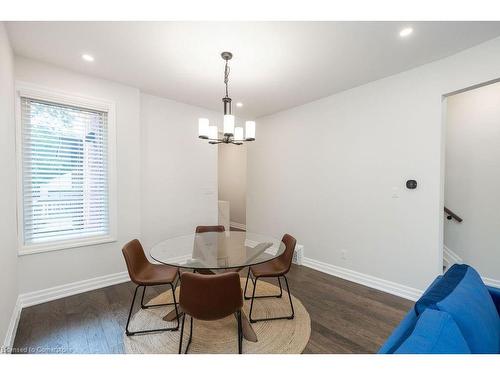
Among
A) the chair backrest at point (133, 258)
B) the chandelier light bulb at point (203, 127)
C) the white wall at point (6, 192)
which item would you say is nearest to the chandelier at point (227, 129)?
the chandelier light bulb at point (203, 127)

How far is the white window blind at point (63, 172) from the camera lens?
2363 mm

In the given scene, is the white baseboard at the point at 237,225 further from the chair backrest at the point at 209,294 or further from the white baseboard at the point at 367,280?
the chair backrest at the point at 209,294

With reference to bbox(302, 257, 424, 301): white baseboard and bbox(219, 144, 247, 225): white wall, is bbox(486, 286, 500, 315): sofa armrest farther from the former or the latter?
bbox(219, 144, 247, 225): white wall

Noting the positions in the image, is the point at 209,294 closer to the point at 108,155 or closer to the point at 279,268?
the point at 279,268

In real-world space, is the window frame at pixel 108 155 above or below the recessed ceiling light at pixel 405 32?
below

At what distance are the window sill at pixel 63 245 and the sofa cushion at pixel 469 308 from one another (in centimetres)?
319

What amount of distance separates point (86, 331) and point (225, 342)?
4.03ft

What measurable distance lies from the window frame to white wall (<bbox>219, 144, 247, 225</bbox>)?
3610 millimetres

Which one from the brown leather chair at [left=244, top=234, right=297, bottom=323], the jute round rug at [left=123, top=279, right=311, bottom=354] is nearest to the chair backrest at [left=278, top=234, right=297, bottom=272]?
the brown leather chair at [left=244, top=234, right=297, bottom=323]
